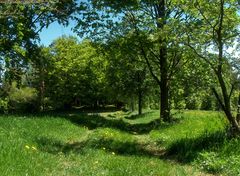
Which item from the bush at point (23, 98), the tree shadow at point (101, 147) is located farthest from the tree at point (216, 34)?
the bush at point (23, 98)

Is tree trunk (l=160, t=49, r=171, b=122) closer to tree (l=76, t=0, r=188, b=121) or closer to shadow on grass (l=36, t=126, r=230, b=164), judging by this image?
tree (l=76, t=0, r=188, b=121)

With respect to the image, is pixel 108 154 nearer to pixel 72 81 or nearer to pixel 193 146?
pixel 193 146

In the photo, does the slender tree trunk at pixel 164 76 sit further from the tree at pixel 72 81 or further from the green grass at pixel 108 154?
the tree at pixel 72 81

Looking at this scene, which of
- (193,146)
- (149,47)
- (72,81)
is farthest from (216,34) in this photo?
(72,81)

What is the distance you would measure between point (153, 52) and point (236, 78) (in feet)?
46.1

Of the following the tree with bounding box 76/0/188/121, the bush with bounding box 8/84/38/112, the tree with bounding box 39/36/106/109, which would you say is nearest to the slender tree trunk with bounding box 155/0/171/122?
the tree with bounding box 76/0/188/121

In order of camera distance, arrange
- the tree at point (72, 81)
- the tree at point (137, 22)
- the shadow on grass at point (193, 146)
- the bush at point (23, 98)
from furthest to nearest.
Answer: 1. the tree at point (72, 81)
2. the bush at point (23, 98)
3. the tree at point (137, 22)
4. the shadow on grass at point (193, 146)

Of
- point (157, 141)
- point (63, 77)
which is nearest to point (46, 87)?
point (63, 77)

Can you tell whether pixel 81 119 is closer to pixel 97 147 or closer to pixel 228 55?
pixel 97 147

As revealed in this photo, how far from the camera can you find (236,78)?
1474 cm

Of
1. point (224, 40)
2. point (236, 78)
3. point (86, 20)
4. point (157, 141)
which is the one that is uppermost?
point (86, 20)

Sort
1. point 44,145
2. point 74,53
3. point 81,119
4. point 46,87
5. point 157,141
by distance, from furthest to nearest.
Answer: point 74,53 < point 46,87 < point 81,119 < point 157,141 < point 44,145

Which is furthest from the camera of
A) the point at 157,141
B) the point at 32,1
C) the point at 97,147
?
the point at 157,141

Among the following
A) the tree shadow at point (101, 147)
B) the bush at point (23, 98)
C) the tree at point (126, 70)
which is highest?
the tree at point (126, 70)
